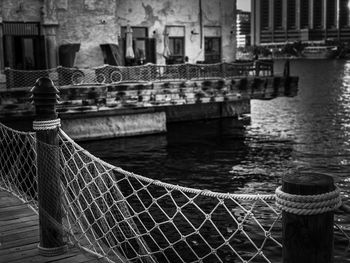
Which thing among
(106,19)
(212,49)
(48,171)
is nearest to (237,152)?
(106,19)

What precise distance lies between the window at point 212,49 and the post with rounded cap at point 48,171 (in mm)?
28937

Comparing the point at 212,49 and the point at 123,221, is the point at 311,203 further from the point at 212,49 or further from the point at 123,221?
the point at 212,49

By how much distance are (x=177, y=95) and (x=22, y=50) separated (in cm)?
863

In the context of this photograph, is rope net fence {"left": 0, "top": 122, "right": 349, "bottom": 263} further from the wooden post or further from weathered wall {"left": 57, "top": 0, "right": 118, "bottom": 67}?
weathered wall {"left": 57, "top": 0, "right": 118, "bottom": 67}

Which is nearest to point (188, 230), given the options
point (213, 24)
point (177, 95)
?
point (177, 95)

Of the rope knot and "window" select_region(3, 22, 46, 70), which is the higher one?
"window" select_region(3, 22, 46, 70)

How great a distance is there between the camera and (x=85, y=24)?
2611 centimetres

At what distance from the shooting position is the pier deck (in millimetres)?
5266

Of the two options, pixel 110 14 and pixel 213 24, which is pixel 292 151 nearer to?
pixel 110 14

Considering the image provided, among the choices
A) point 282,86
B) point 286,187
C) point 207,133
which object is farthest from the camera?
point 282,86

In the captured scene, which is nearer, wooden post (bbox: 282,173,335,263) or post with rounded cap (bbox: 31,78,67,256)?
wooden post (bbox: 282,173,335,263)

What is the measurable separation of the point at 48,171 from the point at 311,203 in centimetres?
341

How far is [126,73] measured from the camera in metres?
22.9

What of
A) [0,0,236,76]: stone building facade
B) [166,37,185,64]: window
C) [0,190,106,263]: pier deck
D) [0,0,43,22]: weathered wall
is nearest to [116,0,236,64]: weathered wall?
[0,0,236,76]: stone building facade
